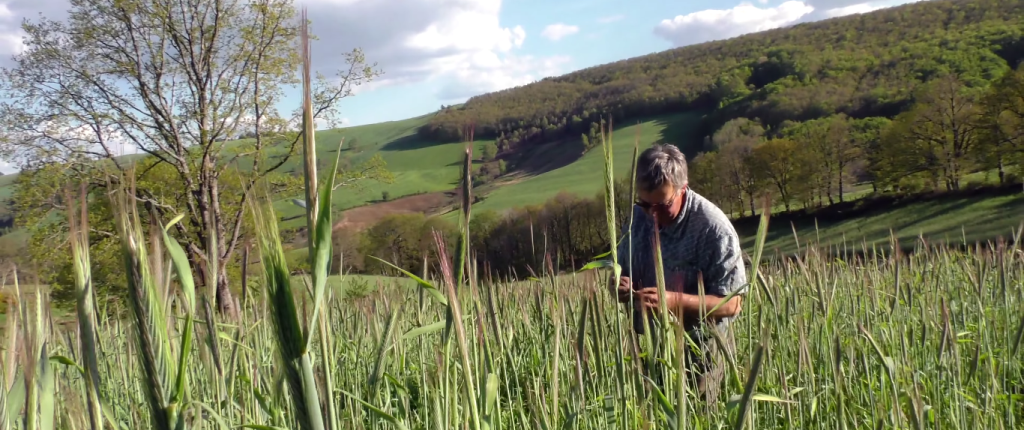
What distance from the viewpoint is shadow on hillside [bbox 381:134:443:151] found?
93.5m

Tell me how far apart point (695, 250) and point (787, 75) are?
3155 inches

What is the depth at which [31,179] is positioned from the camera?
1503 cm

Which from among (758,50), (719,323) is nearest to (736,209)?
(719,323)

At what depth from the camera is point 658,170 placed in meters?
2.40

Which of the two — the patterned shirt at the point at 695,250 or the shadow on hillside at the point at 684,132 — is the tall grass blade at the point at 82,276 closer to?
the patterned shirt at the point at 695,250

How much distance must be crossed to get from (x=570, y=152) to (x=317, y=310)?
80.5 meters

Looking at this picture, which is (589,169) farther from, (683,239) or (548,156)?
(683,239)

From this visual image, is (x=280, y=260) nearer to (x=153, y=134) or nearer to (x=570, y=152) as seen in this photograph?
(x=153, y=134)

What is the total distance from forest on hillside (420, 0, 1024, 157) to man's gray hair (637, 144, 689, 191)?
120 ft

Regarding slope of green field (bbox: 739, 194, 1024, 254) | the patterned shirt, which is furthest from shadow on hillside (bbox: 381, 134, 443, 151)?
the patterned shirt

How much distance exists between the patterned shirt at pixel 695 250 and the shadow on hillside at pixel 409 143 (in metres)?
91.4

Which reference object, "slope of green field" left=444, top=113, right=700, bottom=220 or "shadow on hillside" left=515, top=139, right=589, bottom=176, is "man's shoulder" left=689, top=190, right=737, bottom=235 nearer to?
"slope of green field" left=444, top=113, right=700, bottom=220

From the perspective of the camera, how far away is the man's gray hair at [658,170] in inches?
94.5

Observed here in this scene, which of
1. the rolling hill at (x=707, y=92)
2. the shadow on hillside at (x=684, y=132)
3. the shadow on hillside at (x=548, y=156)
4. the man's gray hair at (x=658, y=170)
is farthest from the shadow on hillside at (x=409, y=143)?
the man's gray hair at (x=658, y=170)
